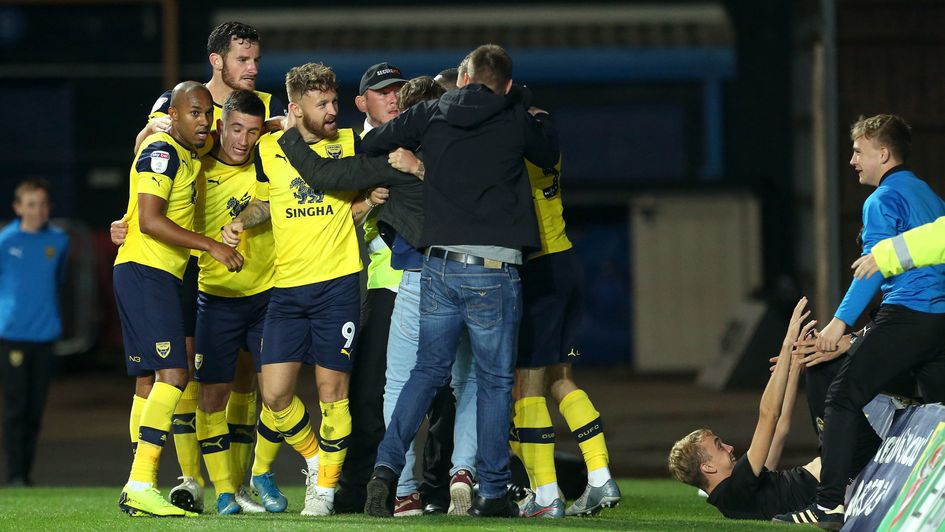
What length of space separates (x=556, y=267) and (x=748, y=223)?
13141 mm

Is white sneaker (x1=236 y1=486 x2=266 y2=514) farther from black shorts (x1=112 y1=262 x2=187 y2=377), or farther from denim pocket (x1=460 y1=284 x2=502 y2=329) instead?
denim pocket (x1=460 y1=284 x2=502 y2=329)

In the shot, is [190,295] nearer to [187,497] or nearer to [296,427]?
[296,427]

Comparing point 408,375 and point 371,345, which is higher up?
point 371,345

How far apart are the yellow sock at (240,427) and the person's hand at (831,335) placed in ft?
9.76

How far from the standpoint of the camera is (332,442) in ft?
22.0

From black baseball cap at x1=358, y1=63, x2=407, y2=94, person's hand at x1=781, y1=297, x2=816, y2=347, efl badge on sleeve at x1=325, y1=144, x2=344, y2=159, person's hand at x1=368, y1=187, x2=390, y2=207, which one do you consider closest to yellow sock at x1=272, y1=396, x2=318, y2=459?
person's hand at x1=368, y1=187, x2=390, y2=207

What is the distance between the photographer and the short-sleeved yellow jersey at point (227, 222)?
714 centimetres

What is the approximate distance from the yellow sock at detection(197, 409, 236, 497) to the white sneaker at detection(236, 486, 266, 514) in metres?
0.08

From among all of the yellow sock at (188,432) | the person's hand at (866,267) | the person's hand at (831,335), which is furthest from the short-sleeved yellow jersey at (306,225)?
the person's hand at (866,267)

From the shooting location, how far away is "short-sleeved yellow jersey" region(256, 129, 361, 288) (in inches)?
266

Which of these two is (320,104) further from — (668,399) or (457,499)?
(668,399)

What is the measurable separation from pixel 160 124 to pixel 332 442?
174 cm

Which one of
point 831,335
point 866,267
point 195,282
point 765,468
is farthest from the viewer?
point 195,282

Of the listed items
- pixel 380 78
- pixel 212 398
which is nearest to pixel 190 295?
pixel 212 398
